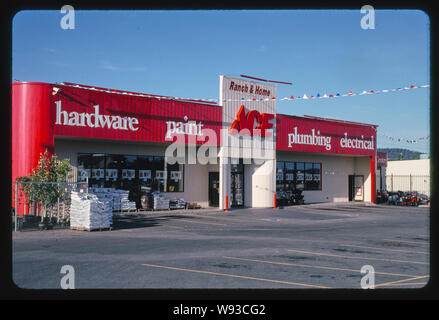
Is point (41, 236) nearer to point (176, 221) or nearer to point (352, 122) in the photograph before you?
point (176, 221)

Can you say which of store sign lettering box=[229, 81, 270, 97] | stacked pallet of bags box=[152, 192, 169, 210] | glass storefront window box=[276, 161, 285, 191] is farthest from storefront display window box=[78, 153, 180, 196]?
glass storefront window box=[276, 161, 285, 191]

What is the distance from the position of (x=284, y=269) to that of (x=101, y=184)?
1676 centimetres

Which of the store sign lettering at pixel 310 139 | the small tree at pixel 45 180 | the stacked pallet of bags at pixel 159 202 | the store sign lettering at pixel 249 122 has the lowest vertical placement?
the stacked pallet of bags at pixel 159 202

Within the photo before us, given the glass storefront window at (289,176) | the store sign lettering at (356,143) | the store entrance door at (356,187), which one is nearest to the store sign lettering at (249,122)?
the glass storefront window at (289,176)

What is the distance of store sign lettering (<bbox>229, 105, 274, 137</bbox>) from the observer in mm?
28359

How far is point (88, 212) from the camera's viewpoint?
1677cm

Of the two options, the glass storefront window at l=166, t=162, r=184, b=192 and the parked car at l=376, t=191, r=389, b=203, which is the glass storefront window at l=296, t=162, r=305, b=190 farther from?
the glass storefront window at l=166, t=162, r=184, b=192

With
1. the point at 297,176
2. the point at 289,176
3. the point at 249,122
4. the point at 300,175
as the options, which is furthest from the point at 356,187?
the point at 249,122

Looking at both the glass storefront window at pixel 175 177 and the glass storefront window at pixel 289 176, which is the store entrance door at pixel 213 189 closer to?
the glass storefront window at pixel 175 177

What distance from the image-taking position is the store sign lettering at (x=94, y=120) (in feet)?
69.2

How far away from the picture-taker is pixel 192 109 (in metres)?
26.6

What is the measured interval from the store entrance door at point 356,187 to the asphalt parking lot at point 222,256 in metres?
20.2

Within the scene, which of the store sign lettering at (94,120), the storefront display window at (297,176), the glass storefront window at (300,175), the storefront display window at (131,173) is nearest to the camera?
the store sign lettering at (94,120)
